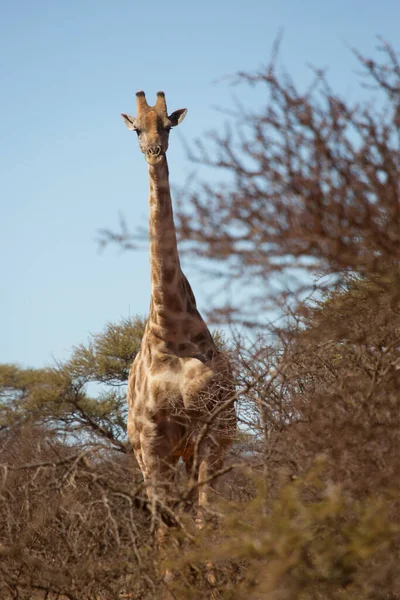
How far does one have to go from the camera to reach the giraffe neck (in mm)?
7414

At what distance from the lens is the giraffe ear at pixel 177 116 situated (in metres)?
7.84

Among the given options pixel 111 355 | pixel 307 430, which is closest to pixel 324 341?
pixel 307 430

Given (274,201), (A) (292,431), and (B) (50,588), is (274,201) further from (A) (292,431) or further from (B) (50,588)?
(B) (50,588)

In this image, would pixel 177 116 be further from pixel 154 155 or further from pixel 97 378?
pixel 97 378

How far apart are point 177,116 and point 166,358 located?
2.12 m

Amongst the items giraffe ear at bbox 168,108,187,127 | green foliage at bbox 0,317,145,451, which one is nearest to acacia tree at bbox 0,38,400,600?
giraffe ear at bbox 168,108,187,127

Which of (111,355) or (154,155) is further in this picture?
(111,355)

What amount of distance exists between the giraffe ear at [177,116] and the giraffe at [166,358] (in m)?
0.06

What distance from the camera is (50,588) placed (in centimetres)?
506

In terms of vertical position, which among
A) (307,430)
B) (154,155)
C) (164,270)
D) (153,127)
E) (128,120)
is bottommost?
(307,430)

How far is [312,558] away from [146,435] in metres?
3.21

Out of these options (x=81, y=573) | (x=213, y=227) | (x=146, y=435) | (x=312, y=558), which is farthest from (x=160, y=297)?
(x=312, y=558)

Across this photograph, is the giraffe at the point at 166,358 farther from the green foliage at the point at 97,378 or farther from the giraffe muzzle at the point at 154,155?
the green foliage at the point at 97,378

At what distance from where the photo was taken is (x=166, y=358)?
7336 mm
